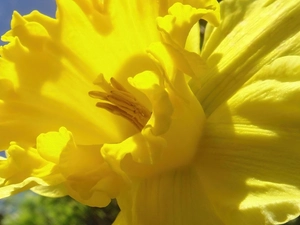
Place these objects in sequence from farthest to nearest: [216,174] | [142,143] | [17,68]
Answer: [17,68] < [216,174] < [142,143]

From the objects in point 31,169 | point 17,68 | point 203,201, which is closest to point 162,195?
point 203,201

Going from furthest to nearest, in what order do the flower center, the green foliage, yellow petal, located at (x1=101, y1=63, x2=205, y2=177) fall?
the green foliage → the flower center → yellow petal, located at (x1=101, y1=63, x2=205, y2=177)

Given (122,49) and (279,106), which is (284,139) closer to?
(279,106)

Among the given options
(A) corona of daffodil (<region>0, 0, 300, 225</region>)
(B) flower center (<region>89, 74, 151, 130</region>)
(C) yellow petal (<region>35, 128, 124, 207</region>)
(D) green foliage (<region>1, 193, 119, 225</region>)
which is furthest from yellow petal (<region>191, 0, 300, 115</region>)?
(D) green foliage (<region>1, 193, 119, 225</region>)

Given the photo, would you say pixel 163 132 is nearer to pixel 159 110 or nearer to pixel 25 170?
pixel 159 110

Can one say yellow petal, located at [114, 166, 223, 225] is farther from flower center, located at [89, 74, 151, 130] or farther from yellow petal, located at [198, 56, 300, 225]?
flower center, located at [89, 74, 151, 130]

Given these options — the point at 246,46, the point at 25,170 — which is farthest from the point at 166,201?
the point at 246,46
